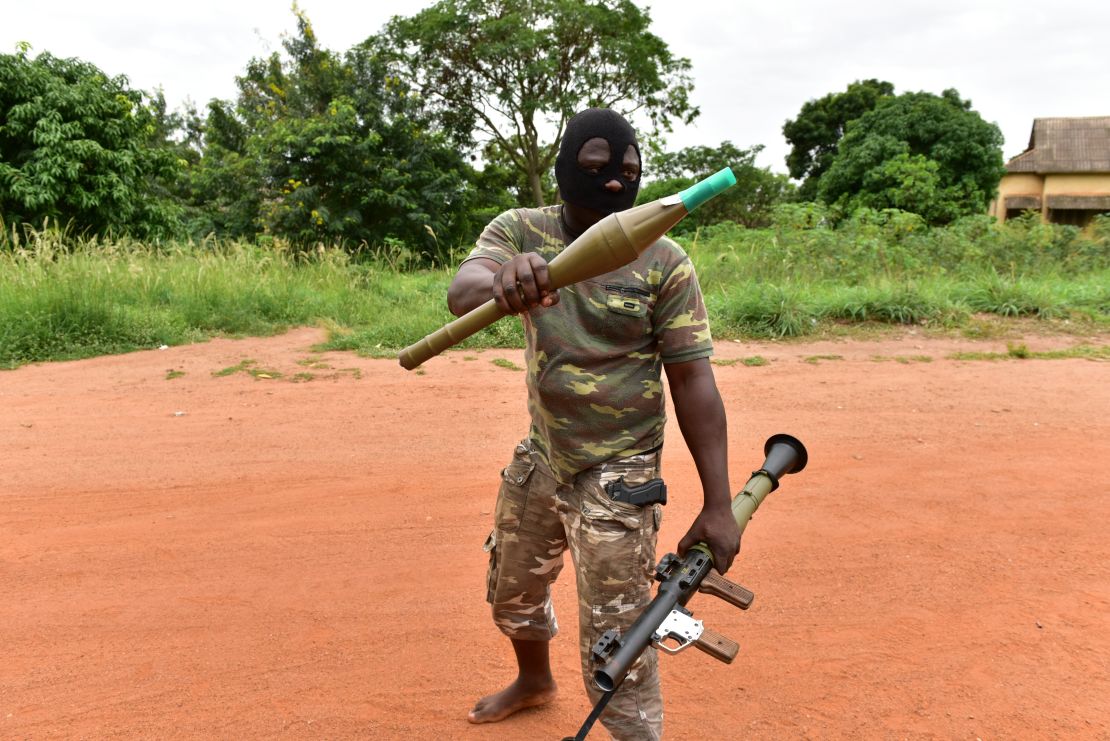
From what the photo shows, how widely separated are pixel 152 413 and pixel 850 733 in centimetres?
485

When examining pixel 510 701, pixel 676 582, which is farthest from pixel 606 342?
pixel 510 701

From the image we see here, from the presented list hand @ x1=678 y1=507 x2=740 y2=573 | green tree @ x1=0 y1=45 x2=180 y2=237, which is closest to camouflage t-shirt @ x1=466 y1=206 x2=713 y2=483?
hand @ x1=678 y1=507 x2=740 y2=573

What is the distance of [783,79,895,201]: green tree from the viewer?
2594cm

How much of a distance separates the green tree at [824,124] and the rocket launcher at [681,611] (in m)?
25.3

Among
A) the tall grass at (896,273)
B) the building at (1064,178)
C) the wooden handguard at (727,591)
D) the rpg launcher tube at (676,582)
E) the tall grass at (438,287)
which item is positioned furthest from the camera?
the building at (1064,178)

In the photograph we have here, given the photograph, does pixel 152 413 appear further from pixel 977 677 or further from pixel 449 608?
pixel 977 677

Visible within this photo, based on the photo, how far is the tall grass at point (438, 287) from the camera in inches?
291

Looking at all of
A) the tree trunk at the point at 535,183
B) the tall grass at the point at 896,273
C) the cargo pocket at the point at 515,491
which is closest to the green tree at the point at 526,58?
the tree trunk at the point at 535,183

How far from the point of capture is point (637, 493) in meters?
1.84

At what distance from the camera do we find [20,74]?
1098 centimetres

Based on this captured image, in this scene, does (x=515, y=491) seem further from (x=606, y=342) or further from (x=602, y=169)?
(x=602, y=169)

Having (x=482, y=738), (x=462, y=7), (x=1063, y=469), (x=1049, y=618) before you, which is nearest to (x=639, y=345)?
(x=482, y=738)

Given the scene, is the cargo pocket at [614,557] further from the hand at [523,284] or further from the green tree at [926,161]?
the green tree at [926,161]

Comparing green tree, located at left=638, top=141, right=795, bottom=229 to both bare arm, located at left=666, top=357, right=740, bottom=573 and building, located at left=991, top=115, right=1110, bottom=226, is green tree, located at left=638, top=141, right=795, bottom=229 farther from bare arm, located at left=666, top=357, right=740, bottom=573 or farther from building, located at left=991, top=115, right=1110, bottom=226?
bare arm, located at left=666, top=357, right=740, bottom=573
